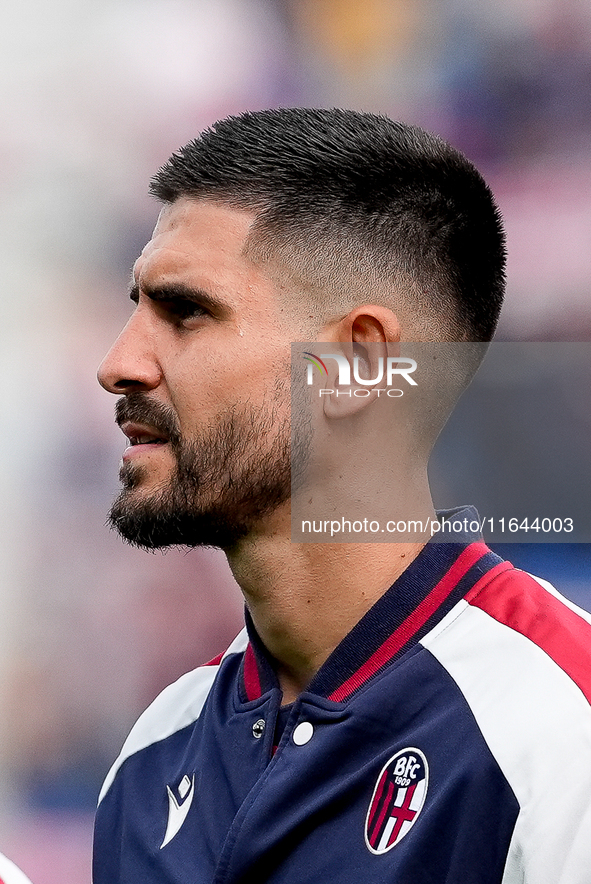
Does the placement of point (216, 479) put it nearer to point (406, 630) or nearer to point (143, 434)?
point (143, 434)

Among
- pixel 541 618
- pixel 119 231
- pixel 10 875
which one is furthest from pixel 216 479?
pixel 119 231

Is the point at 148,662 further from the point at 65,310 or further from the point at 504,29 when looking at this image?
the point at 504,29

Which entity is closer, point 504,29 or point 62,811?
point 62,811

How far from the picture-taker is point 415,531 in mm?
1140

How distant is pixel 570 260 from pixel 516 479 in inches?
24.9

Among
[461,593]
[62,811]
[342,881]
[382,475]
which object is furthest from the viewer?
[62,811]

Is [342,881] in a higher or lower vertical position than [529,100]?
lower

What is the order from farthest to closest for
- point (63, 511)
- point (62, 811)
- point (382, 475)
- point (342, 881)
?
point (63, 511) → point (62, 811) → point (382, 475) → point (342, 881)

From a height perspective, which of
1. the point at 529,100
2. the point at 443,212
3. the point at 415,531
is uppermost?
the point at 529,100

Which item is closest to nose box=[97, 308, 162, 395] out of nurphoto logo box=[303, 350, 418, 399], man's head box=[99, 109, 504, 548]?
man's head box=[99, 109, 504, 548]

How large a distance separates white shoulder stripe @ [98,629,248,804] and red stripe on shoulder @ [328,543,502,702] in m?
0.33

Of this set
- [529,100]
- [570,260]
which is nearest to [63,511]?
[570,260]

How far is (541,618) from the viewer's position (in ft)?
3.30

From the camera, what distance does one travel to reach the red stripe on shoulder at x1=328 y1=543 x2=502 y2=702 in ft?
3.42
